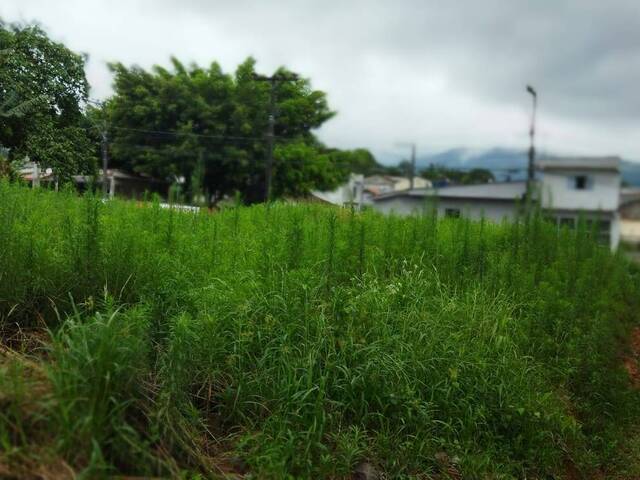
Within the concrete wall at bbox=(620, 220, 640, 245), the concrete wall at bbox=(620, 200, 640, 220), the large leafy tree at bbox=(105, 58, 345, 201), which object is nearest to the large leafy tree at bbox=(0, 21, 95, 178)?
the large leafy tree at bbox=(105, 58, 345, 201)

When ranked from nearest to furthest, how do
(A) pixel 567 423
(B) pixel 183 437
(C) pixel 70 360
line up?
1. (C) pixel 70 360
2. (B) pixel 183 437
3. (A) pixel 567 423

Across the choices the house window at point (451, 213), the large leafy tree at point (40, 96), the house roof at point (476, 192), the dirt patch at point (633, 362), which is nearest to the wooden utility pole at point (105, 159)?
the large leafy tree at point (40, 96)

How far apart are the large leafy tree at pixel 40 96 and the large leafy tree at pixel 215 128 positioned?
2.46ft

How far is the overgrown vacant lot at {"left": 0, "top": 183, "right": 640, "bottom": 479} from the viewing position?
226 cm

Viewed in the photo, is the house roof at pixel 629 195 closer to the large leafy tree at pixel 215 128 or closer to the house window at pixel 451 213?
the house window at pixel 451 213

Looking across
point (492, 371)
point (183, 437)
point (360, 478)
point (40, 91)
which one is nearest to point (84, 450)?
point (183, 437)

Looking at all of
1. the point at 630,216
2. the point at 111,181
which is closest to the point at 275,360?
the point at 111,181

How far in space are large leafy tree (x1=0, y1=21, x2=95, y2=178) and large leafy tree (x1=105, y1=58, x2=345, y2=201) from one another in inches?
29.5

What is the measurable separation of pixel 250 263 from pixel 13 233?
160 cm

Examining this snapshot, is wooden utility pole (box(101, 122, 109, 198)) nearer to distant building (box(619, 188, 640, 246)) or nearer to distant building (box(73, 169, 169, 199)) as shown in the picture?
distant building (box(73, 169, 169, 199))

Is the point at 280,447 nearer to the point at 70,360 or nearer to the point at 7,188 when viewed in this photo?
the point at 70,360

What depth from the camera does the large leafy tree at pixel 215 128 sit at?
6055 mm

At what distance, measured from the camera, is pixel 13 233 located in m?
3.36

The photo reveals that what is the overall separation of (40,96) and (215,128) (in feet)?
20.8
